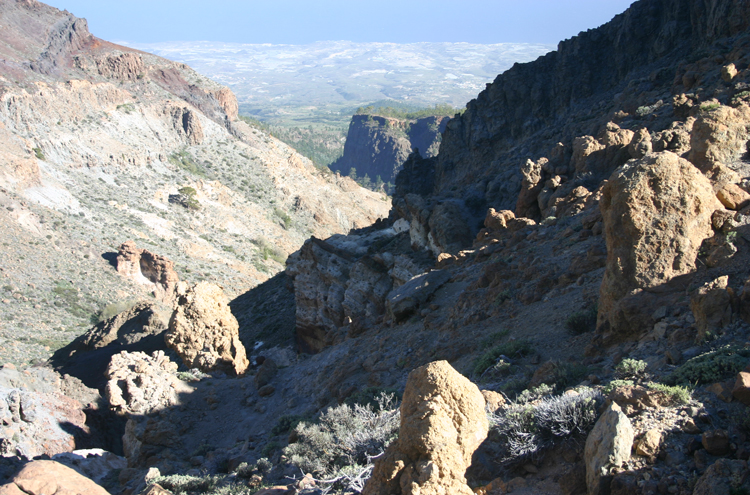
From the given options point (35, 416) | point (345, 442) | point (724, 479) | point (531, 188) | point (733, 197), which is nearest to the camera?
point (724, 479)

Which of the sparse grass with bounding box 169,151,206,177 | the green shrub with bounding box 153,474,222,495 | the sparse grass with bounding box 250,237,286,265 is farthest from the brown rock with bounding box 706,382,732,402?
the sparse grass with bounding box 169,151,206,177

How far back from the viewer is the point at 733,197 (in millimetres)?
7051

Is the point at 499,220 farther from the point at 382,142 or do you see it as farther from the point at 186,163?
the point at 382,142

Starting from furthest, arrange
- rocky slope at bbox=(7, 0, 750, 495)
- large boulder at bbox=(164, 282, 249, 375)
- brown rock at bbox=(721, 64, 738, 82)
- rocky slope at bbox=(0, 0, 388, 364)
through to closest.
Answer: rocky slope at bbox=(0, 0, 388, 364), large boulder at bbox=(164, 282, 249, 375), brown rock at bbox=(721, 64, 738, 82), rocky slope at bbox=(7, 0, 750, 495)

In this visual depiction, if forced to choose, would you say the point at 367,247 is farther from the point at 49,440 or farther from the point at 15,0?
the point at 15,0

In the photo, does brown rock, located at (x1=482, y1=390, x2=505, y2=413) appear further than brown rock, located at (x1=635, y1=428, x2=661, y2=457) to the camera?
Yes

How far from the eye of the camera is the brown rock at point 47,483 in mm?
6676

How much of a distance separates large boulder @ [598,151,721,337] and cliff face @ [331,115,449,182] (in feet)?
348

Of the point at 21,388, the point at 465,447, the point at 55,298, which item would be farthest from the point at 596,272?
the point at 55,298

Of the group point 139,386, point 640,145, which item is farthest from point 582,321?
point 139,386

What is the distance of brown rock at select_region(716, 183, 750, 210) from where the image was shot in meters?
6.99

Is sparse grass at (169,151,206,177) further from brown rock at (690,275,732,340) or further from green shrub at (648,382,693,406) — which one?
green shrub at (648,382,693,406)

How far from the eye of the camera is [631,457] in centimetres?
412

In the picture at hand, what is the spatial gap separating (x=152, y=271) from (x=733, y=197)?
123ft
